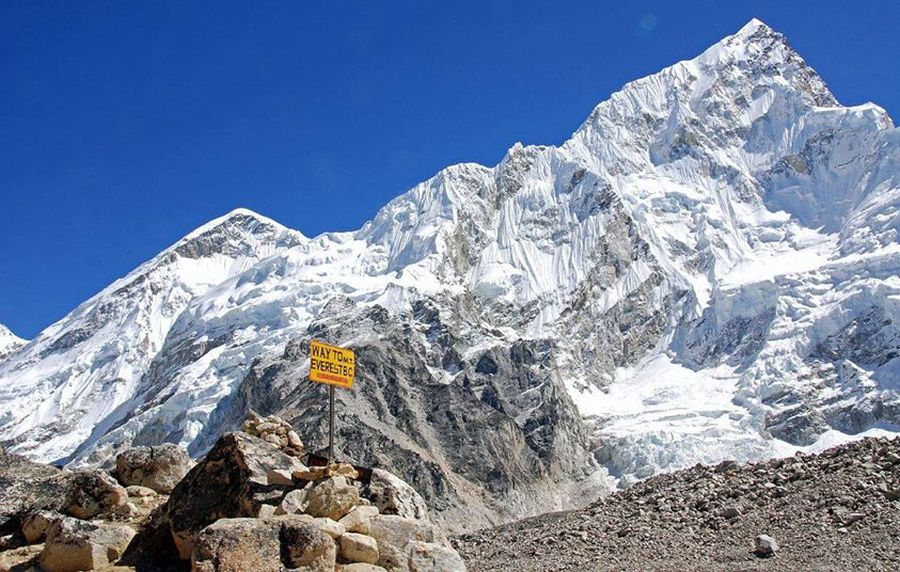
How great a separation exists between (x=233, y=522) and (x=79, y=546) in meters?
3.96

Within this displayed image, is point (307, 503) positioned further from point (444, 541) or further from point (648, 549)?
point (648, 549)

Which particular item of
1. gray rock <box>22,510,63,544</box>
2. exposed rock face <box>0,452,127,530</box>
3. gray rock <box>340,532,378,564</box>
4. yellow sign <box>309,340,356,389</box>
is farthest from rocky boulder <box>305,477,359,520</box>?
gray rock <box>22,510,63,544</box>

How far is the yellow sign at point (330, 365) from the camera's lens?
2156 centimetres

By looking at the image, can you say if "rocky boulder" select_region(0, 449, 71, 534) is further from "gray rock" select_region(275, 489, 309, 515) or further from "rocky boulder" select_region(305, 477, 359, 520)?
"rocky boulder" select_region(305, 477, 359, 520)

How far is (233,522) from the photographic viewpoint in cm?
1627

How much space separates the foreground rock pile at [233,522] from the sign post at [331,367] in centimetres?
175

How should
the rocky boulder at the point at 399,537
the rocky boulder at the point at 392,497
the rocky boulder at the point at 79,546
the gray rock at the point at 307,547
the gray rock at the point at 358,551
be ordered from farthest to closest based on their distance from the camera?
1. the rocky boulder at the point at 392,497
2. the rocky boulder at the point at 79,546
3. the rocky boulder at the point at 399,537
4. the gray rock at the point at 358,551
5. the gray rock at the point at 307,547

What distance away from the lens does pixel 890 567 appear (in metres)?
22.1

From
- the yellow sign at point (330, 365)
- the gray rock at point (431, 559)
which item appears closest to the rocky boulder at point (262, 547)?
the gray rock at point (431, 559)

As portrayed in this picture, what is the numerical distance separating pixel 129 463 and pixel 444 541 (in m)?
7.86

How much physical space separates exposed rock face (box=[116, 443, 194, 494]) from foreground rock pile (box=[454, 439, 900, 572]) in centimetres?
893

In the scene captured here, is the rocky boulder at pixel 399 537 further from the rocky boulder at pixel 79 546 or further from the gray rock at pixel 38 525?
Answer: the gray rock at pixel 38 525

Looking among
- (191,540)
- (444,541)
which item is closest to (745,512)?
(444,541)

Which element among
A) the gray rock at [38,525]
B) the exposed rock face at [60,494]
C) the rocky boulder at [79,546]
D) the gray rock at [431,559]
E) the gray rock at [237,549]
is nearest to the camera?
the gray rock at [237,549]
